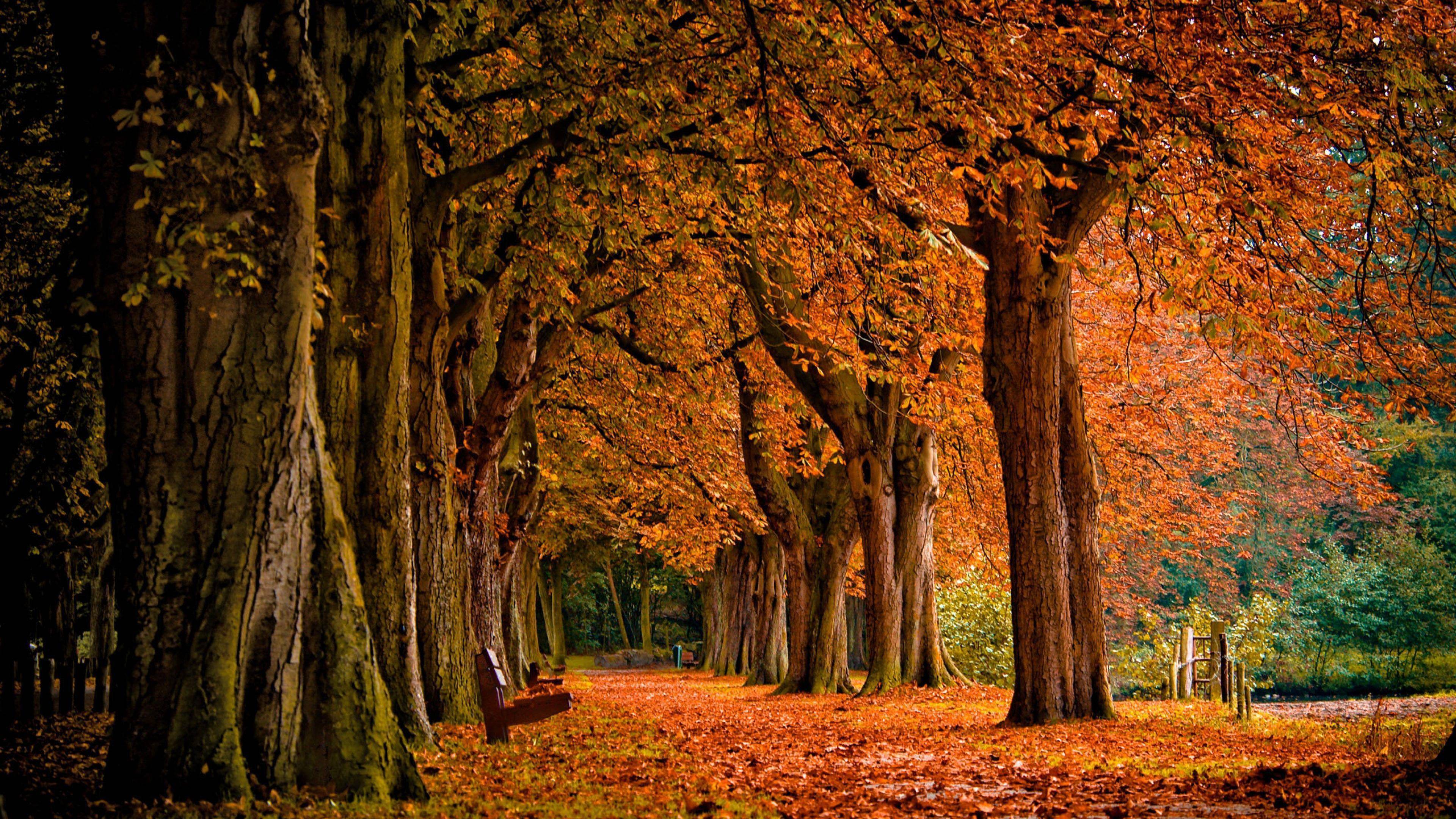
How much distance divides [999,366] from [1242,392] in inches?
130

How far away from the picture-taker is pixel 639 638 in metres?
72.1

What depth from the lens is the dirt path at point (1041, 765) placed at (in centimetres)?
607

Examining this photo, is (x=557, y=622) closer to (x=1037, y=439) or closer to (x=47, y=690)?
(x=47, y=690)

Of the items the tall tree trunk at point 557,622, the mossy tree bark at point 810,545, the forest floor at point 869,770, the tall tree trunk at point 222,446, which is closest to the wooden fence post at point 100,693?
the forest floor at point 869,770

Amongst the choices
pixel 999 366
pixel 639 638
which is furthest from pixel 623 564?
pixel 999 366

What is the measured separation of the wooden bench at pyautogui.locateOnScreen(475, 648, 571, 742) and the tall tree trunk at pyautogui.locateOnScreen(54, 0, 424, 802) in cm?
302

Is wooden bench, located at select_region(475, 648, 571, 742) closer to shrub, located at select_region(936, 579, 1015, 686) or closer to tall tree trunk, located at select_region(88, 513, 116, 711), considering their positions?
tall tree trunk, located at select_region(88, 513, 116, 711)

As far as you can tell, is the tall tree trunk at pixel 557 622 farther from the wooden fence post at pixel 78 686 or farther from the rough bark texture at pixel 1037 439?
the rough bark texture at pixel 1037 439

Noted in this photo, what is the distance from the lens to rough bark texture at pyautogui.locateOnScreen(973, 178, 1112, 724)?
38.2ft

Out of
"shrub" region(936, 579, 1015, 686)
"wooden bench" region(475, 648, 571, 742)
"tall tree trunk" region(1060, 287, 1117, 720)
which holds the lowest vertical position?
"shrub" region(936, 579, 1015, 686)

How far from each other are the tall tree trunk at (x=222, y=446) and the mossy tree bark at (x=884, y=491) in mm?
11344

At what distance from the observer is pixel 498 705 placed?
8.76m

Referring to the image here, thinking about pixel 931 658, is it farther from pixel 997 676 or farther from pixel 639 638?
pixel 639 638

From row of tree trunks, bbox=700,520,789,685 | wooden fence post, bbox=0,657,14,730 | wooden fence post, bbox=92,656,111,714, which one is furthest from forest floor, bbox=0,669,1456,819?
row of tree trunks, bbox=700,520,789,685
